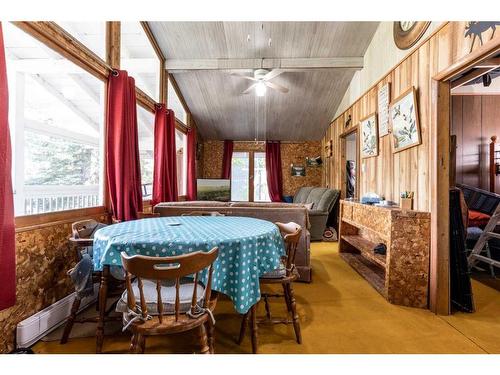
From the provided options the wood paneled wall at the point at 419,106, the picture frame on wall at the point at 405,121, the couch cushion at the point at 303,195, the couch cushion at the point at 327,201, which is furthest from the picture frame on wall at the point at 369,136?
the couch cushion at the point at 303,195

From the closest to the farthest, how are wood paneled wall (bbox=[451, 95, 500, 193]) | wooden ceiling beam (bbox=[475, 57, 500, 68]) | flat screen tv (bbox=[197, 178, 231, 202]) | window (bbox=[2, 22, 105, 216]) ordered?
wooden ceiling beam (bbox=[475, 57, 500, 68]) → window (bbox=[2, 22, 105, 216]) → wood paneled wall (bbox=[451, 95, 500, 193]) → flat screen tv (bbox=[197, 178, 231, 202])

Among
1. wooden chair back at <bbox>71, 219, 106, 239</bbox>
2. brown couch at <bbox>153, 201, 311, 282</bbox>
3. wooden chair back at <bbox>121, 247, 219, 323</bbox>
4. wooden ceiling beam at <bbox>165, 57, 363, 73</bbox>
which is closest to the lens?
wooden chair back at <bbox>121, 247, 219, 323</bbox>

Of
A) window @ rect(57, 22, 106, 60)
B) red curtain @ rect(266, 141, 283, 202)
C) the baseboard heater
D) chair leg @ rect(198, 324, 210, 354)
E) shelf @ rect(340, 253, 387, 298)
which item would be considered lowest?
shelf @ rect(340, 253, 387, 298)

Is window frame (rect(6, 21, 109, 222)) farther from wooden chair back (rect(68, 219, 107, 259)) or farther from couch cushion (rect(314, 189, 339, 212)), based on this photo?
couch cushion (rect(314, 189, 339, 212))

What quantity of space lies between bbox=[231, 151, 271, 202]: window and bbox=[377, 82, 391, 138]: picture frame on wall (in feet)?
14.7

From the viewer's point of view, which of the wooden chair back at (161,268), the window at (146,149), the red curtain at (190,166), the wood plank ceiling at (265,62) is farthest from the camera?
the red curtain at (190,166)

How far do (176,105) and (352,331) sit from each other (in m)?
5.30

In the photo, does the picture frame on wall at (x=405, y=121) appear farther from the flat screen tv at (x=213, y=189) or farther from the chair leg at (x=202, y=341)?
the flat screen tv at (x=213, y=189)

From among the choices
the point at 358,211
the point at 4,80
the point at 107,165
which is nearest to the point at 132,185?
the point at 107,165

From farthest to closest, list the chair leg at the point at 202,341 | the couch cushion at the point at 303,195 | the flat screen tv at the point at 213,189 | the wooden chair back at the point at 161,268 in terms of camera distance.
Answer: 1. the flat screen tv at the point at 213,189
2. the couch cushion at the point at 303,195
3. the chair leg at the point at 202,341
4. the wooden chair back at the point at 161,268

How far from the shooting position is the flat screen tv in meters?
6.66

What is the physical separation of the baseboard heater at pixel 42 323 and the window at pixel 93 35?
2498 millimetres

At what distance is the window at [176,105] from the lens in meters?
5.22

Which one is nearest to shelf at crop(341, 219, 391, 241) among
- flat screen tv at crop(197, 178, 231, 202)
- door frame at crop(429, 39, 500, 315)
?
door frame at crop(429, 39, 500, 315)
